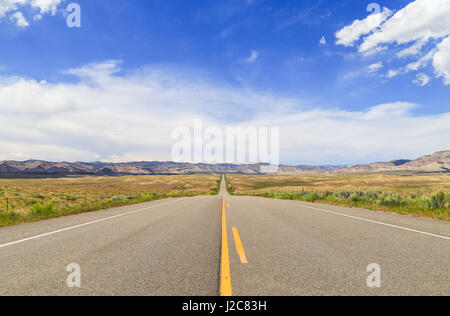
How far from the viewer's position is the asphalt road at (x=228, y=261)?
134 inches

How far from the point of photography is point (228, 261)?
4.55 meters

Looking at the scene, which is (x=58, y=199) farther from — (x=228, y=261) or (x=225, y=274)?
(x=225, y=274)

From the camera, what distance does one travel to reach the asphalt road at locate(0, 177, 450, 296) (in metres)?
3.39
